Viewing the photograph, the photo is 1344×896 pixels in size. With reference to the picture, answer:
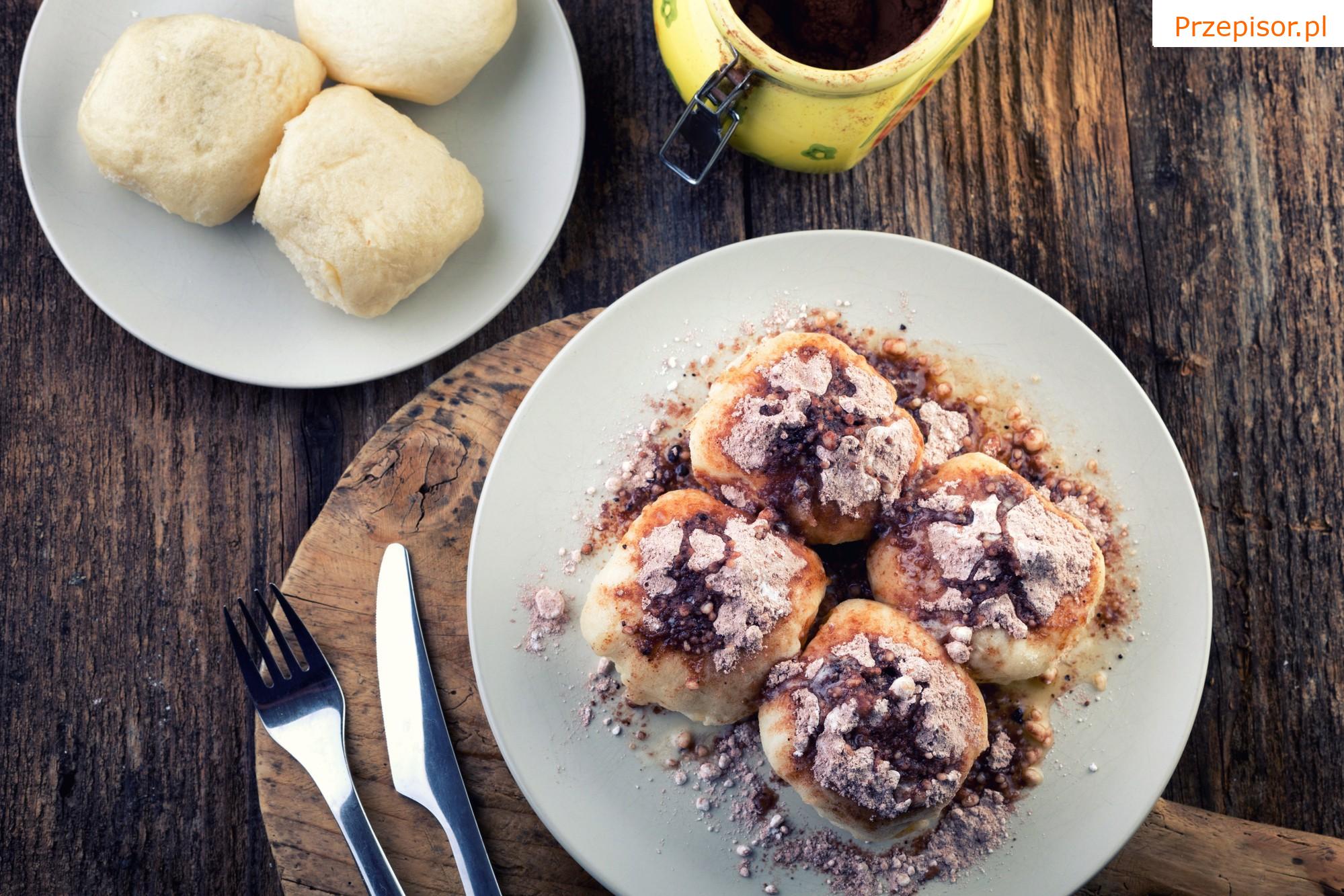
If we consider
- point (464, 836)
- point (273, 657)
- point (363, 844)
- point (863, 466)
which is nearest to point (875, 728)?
point (863, 466)

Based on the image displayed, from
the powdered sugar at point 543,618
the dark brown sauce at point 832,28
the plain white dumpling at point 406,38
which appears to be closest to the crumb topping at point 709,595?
the powdered sugar at point 543,618

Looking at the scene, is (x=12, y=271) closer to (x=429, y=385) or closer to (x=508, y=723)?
(x=429, y=385)

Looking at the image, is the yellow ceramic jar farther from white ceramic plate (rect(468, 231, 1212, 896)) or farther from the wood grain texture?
the wood grain texture

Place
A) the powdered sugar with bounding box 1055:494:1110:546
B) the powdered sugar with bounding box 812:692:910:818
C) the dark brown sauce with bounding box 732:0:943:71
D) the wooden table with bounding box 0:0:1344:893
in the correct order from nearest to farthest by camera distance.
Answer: the powdered sugar with bounding box 812:692:910:818 < the dark brown sauce with bounding box 732:0:943:71 < the powdered sugar with bounding box 1055:494:1110:546 < the wooden table with bounding box 0:0:1344:893

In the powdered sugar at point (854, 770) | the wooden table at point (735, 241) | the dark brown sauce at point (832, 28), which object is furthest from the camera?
the wooden table at point (735, 241)

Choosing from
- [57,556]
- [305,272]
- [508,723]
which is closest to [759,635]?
[508,723]

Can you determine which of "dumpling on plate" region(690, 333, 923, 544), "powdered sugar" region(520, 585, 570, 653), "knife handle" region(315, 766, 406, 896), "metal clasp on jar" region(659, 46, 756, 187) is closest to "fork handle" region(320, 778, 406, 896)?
"knife handle" region(315, 766, 406, 896)

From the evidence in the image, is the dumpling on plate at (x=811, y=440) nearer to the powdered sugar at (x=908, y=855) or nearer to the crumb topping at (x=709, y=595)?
the crumb topping at (x=709, y=595)

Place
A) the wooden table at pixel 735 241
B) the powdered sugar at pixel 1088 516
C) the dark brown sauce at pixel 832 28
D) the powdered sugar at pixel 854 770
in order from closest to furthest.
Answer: the powdered sugar at pixel 854 770, the dark brown sauce at pixel 832 28, the powdered sugar at pixel 1088 516, the wooden table at pixel 735 241
